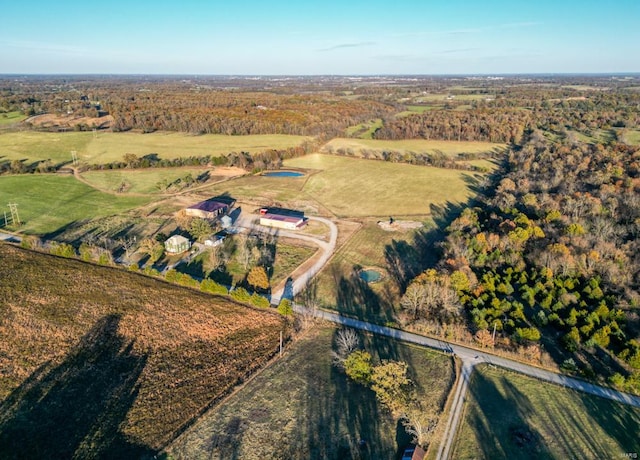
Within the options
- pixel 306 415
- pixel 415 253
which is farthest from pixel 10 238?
pixel 415 253

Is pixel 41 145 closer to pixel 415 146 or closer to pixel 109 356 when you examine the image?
pixel 109 356

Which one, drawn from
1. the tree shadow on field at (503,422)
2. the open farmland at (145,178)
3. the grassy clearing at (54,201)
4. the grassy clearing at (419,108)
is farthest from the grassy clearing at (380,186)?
the grassy clearing at (419,108)

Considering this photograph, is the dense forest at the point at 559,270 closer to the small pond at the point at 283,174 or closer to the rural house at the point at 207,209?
the rural house at the point at 207,209

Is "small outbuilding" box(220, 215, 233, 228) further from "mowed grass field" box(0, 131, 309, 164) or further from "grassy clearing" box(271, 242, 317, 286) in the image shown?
"mowed grass field" box(0, 131, 309, 164)

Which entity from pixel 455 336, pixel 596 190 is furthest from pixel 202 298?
pixel 596 190

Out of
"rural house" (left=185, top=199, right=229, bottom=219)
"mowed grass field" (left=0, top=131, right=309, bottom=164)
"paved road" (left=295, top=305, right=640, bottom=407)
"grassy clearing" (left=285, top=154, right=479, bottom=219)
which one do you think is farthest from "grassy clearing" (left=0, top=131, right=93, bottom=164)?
"paved road" (left=295, top=305, right=640, bottom=407)

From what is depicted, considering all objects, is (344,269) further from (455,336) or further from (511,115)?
(511,115)
